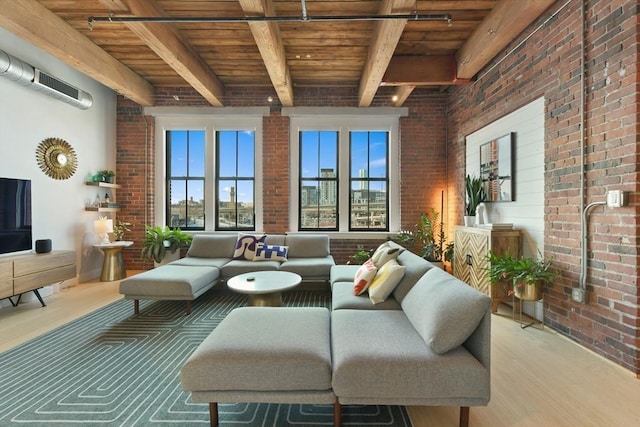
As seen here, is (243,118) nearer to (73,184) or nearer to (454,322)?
(73,184)

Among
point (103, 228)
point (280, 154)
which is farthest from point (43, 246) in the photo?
point (280, 154)

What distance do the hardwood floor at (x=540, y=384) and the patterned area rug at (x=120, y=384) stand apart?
315mm

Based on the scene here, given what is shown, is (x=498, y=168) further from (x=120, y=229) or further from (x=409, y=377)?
(x=120, y=229)

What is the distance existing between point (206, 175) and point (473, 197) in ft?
14.5

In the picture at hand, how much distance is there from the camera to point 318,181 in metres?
5.54

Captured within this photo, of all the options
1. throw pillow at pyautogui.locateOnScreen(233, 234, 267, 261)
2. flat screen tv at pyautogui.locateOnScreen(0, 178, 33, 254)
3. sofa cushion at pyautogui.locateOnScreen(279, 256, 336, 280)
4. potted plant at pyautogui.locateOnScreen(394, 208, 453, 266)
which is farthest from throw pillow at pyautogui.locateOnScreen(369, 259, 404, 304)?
flat screen tv at pyautogui.locateOnScreen(0, 178, 33, 254)

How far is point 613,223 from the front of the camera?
232 centimetres

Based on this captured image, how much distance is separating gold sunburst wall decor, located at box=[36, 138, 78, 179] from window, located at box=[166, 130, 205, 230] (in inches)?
56.8

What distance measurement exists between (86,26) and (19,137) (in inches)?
62.9

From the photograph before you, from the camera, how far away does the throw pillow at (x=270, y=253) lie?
4434mm

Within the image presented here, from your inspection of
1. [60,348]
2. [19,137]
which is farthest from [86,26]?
[60,348]

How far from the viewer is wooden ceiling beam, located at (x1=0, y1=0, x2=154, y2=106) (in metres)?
2.86

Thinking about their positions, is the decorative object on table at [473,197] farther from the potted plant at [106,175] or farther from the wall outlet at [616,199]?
the potted plant at [106,175]

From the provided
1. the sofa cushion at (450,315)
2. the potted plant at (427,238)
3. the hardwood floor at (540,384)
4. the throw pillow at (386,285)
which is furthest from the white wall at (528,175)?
the sofa cushion at (450,315)
